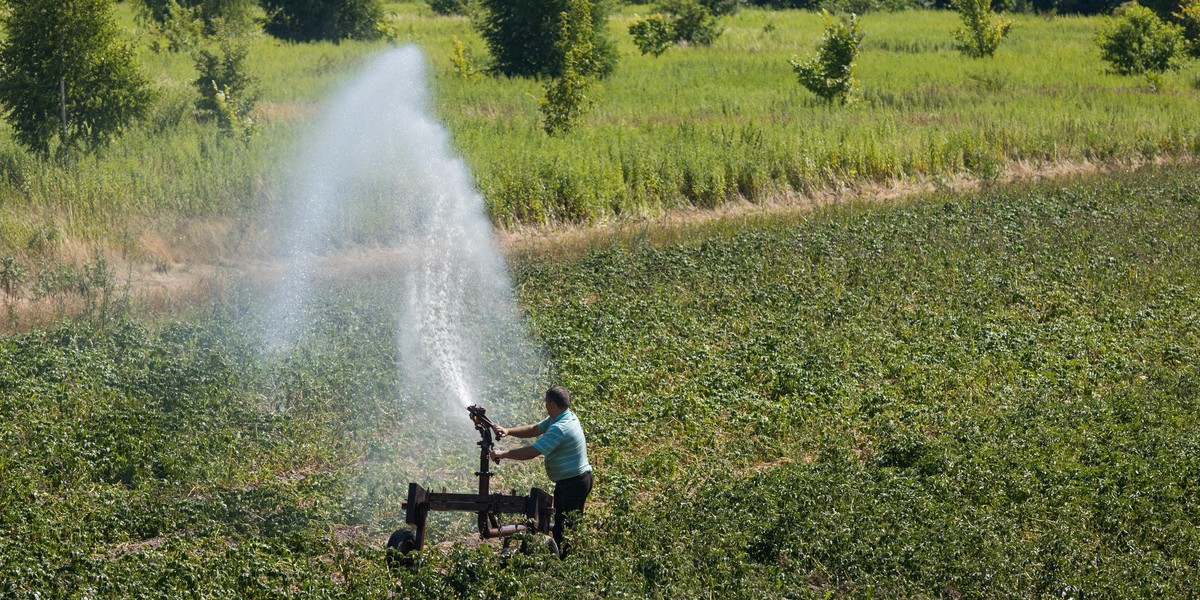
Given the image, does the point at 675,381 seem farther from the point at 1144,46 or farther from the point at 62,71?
the point at 1144,46

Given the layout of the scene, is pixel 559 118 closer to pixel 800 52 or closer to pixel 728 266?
pixel 728 266

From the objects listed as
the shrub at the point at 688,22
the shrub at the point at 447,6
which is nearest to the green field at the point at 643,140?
the shrub at the point at 688,22

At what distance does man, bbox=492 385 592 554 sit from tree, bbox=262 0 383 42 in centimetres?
4104

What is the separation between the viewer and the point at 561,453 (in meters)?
10.2

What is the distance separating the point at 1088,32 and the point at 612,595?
55.5 meters

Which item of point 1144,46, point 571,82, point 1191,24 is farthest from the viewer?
point 1191,24

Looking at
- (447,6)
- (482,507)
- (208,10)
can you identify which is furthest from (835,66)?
(447,6)

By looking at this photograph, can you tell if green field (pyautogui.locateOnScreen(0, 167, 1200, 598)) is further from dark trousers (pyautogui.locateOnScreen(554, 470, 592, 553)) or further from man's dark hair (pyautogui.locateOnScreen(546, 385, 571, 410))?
man's dark hair (pyautogui.locateOnScreen(546, 385, 571, 410))

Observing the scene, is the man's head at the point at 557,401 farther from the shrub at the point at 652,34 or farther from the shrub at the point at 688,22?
the shrub at the point at 688,22

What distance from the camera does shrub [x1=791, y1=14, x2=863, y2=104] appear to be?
112ft

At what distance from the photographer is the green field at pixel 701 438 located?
32.6 ft

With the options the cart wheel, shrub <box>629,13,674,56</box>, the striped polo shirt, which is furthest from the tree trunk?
shrub <box>629,13,674,56</box>

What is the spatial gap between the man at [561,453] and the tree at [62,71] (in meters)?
15.7

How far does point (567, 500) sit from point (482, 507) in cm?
73
